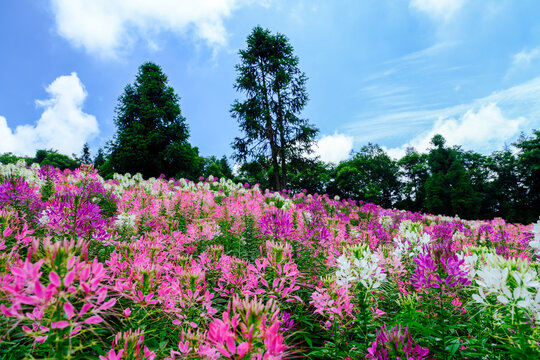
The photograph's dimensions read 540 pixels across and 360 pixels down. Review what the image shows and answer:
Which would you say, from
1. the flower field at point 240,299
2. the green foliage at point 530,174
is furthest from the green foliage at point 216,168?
the flower field at point 240,299

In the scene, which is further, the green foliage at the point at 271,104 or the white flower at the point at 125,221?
the green foliage at the point at 271,104

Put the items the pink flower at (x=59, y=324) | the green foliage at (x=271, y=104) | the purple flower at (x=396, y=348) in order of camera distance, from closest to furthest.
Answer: the pink flower at (x=59, y=324), the purple flower at (x=396, y=348), the green foliage at (x=271, y=104)

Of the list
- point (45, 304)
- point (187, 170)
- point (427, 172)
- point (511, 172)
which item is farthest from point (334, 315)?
point (427, 172)

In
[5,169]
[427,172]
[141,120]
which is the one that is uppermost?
[141,120]

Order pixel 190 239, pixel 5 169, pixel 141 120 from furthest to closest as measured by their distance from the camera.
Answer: pixel 141 120 < pixel 5 169 < pixel 190 239

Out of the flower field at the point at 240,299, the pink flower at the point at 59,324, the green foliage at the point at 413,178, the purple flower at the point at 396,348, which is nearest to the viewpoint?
the pink flower at the point at 59,324

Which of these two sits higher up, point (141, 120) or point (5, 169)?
point (141, 120)

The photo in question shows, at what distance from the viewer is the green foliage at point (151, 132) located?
25.9 metres

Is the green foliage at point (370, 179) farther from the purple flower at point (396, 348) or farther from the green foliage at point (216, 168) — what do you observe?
the purple flower at point (396, 348)

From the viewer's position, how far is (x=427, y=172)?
145 feet

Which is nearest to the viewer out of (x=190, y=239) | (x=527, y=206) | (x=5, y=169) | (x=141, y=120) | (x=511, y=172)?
(x=190, y=239)

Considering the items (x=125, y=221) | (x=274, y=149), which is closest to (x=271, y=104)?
(x=274, y=149)

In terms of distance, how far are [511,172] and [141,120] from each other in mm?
46885

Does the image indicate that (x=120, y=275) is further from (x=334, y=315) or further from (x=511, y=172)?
(x=511, y=172)
